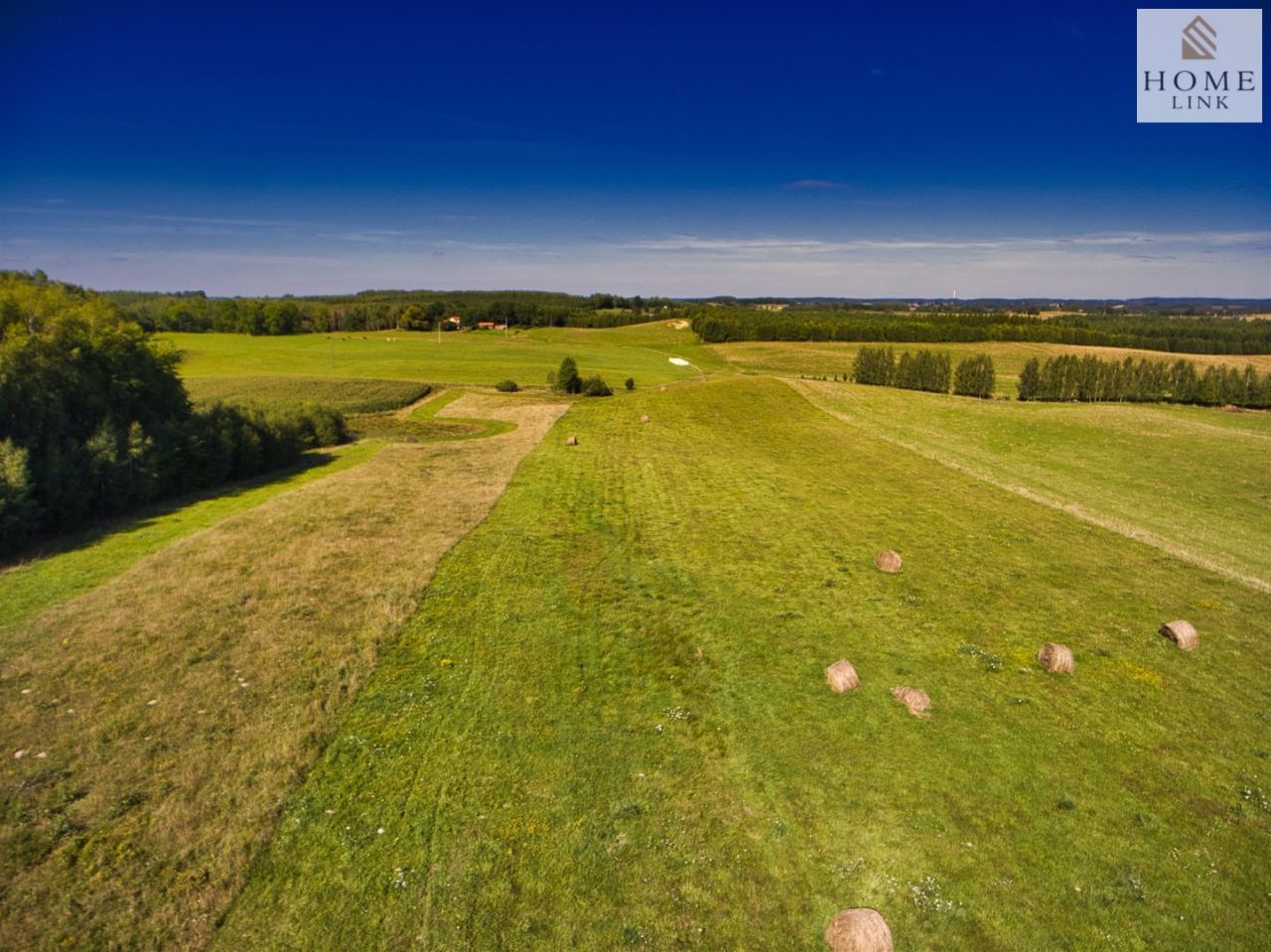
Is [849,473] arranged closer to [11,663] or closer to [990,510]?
[990,510]

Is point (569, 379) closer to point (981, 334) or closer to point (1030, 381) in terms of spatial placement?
point (1030, 381)

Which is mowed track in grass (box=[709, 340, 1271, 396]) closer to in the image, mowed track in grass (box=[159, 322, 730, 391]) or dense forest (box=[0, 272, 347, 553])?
mowed track in grass (box=[159, 322, 730, 391])

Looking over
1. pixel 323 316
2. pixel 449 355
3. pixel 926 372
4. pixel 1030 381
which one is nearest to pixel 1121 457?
pixel 1030 381

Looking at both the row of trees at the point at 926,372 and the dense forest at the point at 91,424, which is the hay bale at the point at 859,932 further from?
the row of trees at the point at 926,372

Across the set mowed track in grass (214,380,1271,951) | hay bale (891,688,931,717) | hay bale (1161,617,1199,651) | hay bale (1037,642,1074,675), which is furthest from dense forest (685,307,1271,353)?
hay bale (891,688,931,717)

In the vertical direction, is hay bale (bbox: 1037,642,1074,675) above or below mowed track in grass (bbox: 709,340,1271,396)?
below
